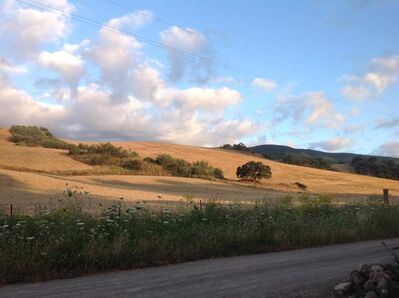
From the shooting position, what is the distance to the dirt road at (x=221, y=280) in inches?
355

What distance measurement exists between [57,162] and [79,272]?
223ft

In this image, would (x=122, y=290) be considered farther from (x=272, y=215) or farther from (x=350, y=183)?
(x=350, y=183)

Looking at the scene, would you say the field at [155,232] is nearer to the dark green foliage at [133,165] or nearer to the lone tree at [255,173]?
the lone tree at [255,173]

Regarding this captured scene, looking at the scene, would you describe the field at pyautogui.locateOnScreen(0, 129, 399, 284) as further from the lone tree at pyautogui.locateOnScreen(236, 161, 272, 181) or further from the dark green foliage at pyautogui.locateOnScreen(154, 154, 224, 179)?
the dark green foliage at pyautogui.locateOnScreen(154, 154, 224, 179)

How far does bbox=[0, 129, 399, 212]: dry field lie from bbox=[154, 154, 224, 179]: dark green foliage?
9.22ft

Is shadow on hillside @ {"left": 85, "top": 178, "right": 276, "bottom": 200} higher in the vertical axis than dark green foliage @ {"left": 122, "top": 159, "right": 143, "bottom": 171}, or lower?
lower

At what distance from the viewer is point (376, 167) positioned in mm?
Result: 118562

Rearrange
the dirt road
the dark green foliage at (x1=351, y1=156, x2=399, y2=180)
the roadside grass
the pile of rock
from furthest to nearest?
1. the dark green foliage at (x1=351, y1=156, x2=399, y2=180)
2. the roadside grass
3. the dirt road
4. the pile of rock

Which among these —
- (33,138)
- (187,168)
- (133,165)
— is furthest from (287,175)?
(33,138)

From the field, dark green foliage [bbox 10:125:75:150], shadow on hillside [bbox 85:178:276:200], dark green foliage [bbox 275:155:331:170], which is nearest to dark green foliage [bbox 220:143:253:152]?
dark green foliage [bbox 275:155:331:170]

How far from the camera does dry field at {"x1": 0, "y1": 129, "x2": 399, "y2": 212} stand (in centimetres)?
5028

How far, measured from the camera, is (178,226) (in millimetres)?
14406

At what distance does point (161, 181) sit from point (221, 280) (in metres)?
58.1

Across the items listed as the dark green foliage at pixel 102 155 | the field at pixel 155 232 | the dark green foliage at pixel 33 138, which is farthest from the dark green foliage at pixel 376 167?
the field at pixel 155 232
